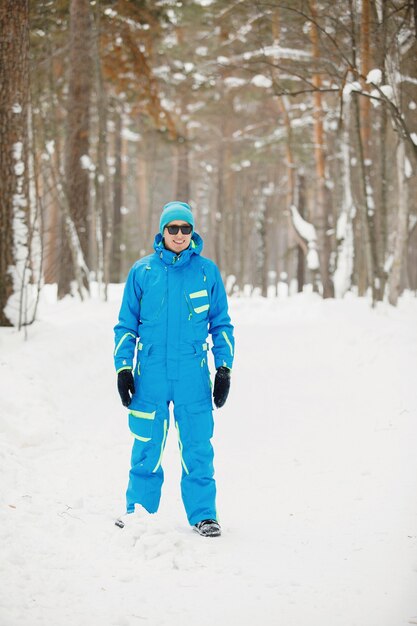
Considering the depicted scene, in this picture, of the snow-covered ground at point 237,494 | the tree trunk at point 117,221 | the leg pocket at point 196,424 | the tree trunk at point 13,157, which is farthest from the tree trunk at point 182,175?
the leg pocket at point 196,424

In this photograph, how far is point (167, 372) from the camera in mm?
3707

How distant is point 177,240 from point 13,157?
3.78 m

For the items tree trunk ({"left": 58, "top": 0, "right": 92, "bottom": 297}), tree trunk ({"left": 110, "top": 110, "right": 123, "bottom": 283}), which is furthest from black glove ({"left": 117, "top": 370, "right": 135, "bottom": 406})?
tree trunk ({"left": 110, "top": 110, "right": 123, "bottom": 283})

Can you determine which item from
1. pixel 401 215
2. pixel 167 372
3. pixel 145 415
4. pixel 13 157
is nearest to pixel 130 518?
pixel 145 415

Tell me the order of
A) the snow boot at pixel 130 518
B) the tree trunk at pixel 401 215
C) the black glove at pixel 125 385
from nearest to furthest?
the snow boot at pixel 130 518
the black glove at pixel 125 385
the tree trunk at pixel 401 215

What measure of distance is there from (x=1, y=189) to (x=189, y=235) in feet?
12.1

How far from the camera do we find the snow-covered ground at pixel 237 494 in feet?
9.07

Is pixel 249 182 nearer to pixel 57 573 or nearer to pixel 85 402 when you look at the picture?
pixel 85 402

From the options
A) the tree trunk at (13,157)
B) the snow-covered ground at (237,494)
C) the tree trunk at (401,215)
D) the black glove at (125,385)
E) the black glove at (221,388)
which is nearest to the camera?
the snow-covered ground at (237,494)

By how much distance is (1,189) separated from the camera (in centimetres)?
666

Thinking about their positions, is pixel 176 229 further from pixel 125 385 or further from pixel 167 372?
pixel 125 385

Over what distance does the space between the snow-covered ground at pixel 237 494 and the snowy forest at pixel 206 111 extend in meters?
1.54

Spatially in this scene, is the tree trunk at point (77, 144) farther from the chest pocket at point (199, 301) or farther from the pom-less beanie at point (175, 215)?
the chest pocket at point (199, 301)

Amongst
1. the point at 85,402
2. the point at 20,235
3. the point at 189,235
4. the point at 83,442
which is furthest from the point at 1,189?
the point at 189,235
